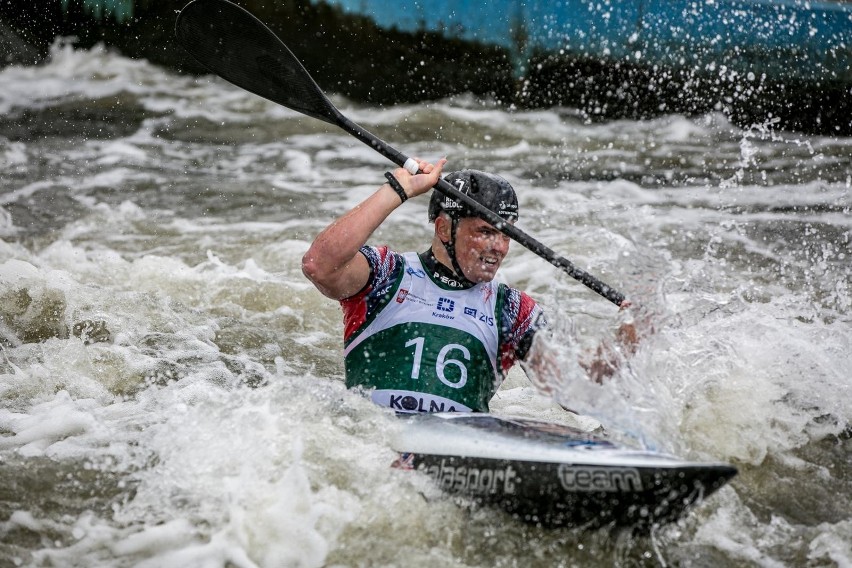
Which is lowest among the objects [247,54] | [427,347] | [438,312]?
[427,347]

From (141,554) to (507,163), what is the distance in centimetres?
733

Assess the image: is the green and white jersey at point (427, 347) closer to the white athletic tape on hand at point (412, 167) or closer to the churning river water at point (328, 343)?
the churning river water at point (328, 343)

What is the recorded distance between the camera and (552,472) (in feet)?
9.46

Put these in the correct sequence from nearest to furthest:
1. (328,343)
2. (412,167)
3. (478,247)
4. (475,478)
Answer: (475,478) < (412,167) < (478,247) < (328,343)

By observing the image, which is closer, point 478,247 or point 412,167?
point 412,167

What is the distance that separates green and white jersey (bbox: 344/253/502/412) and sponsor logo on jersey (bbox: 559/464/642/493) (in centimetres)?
72

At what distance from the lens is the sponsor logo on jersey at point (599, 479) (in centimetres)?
276

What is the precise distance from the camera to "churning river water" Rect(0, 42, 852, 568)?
3074mm

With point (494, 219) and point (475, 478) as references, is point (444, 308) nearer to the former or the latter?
point (494, 219)

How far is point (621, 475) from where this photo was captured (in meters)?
2.77

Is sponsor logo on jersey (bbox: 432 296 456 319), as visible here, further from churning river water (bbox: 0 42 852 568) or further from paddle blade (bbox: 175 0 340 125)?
paddle blade (bbox: 175 0 340 125)

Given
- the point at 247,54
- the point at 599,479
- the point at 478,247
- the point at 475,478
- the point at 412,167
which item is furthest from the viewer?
the point at 247,54

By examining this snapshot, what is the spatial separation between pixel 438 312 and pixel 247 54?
156 centimetres

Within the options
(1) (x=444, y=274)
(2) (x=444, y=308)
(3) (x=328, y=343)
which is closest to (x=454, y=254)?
(1) (x=444, y=274)
